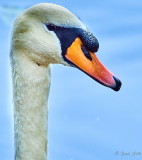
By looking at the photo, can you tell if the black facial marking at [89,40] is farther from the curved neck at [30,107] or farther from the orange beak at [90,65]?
the curved neck at [30,107]

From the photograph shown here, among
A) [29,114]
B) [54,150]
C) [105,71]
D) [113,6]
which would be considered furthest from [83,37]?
[113,6]

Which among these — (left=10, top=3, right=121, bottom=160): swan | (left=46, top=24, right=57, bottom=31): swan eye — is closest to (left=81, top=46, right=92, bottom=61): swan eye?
(left=10, top=3, right=121, bottom=160): swan

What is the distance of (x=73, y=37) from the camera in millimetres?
3828

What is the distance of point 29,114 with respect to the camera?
4074mm

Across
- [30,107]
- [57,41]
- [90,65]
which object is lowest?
[30,107]

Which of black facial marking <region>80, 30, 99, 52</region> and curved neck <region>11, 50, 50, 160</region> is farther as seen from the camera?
curved neck <region>11, 50, 50, 160</region>

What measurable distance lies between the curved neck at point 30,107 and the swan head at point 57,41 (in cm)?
5

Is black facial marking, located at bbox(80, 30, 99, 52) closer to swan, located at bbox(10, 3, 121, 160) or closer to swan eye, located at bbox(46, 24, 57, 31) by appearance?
swan, located at bbox(10, 3, 121, 160)

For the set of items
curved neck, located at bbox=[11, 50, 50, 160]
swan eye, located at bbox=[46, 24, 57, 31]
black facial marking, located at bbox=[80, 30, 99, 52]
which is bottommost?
curved neck, located at bbox=[11, 50, 50, 160]

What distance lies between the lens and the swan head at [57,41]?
380 centimetres

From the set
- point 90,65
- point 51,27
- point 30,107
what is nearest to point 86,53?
point 90,65

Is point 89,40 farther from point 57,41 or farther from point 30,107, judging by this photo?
point 30,107

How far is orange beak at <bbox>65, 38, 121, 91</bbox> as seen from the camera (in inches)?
150

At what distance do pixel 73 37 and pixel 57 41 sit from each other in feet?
0.26
